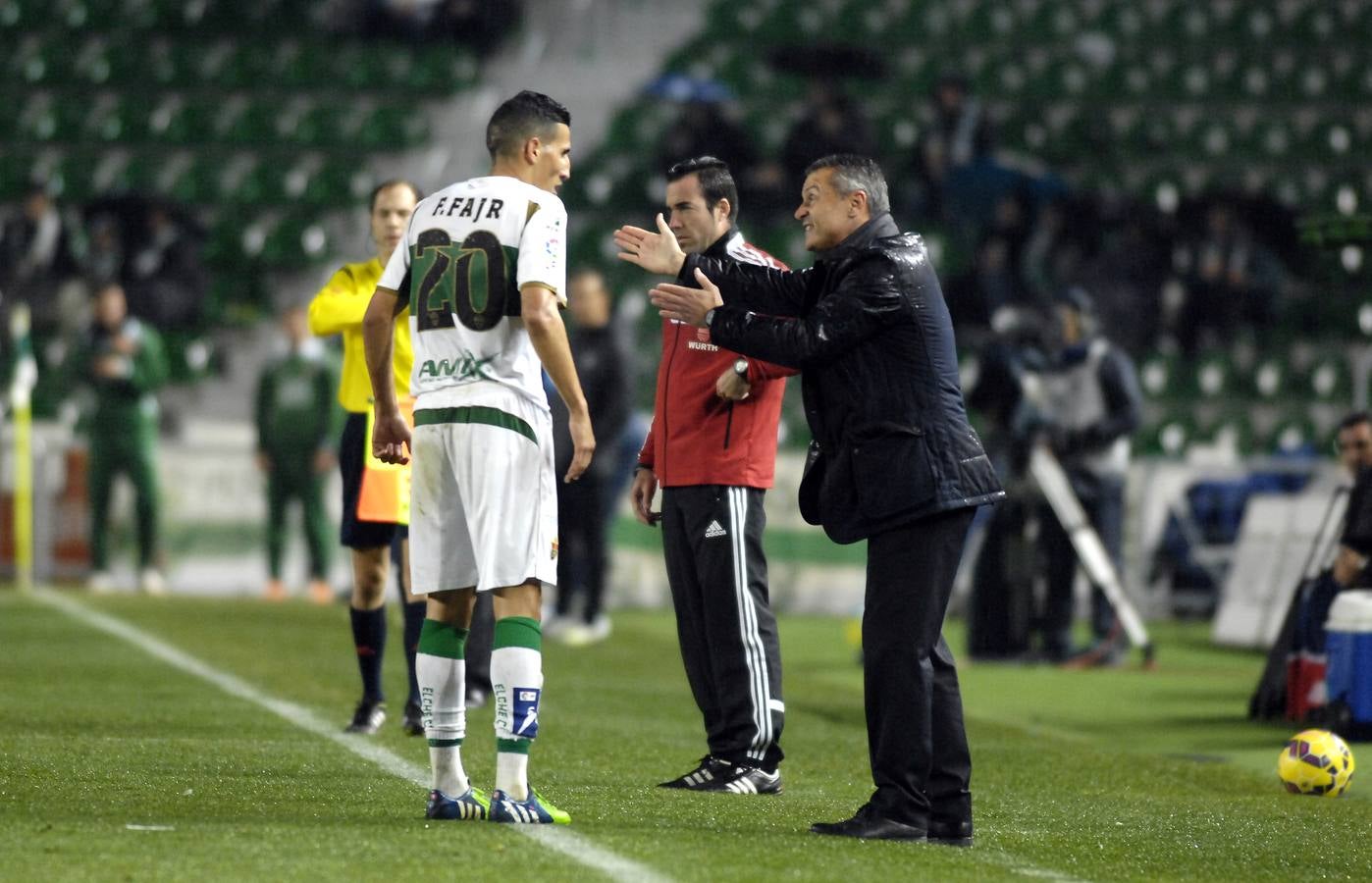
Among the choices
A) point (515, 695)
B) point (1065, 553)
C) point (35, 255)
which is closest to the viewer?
point (515, 695)

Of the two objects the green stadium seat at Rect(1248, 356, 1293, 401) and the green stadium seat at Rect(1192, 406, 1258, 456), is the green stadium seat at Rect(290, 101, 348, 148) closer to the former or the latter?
the green stadium seat at Rect(1192, 406, 1258, 456)

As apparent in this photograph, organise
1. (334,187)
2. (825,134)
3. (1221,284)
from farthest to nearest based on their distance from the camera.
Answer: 1. (334,187)
2. (1221,284)
3. (825,134)

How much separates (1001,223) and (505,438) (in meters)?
15.3

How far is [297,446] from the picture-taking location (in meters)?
16.6

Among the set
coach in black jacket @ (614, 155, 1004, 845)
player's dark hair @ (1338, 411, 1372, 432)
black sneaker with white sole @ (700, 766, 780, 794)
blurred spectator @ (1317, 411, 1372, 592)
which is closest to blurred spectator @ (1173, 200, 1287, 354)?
player's dark hair @ (1338, 411, 1372, 432)

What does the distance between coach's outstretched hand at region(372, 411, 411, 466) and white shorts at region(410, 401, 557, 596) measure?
0.43ft

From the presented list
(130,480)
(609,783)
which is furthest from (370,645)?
(130,480)

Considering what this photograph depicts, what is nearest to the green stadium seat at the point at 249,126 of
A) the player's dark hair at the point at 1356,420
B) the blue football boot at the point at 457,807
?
the player's dark hair at the point at 1356,420

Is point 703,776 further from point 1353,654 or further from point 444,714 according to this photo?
point 1353,654

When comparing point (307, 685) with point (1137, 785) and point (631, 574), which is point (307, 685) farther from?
point (631, 574)

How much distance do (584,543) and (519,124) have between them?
8.40 meters

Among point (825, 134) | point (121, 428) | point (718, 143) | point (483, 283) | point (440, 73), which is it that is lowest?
point (121, 428)

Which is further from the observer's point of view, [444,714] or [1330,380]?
[1330,380]

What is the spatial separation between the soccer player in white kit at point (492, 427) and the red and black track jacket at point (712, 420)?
1.28m
